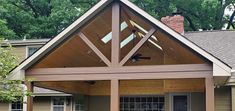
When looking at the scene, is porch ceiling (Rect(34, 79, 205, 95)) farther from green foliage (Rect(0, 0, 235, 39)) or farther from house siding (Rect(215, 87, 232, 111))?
green foliage (Rect(0, 0, 235, 39))

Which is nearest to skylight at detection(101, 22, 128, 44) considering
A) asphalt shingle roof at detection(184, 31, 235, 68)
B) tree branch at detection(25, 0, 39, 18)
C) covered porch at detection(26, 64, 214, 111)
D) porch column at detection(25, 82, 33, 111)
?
covered porch at detection(26, 64, 214, 111)

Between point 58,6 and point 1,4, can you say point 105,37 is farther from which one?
point 1,4

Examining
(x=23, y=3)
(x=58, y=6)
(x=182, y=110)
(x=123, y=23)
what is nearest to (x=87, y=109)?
(x=182, y=110)

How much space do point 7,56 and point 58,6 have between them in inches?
756

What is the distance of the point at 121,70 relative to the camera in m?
10.5

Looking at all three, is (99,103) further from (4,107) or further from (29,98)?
(29,98)

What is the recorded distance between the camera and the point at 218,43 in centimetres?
1606

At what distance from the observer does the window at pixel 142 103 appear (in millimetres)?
15461

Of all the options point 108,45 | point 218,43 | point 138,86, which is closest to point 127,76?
point 108,45

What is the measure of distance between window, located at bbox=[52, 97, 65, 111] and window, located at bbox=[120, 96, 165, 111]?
2.59 m

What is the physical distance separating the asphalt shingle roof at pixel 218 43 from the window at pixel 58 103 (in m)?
6.04

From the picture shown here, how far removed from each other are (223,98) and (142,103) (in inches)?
135

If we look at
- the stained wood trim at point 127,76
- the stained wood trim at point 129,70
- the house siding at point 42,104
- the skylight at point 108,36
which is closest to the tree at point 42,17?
the house siding at point 42,104

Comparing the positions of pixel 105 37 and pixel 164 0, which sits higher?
pixel 164 0
